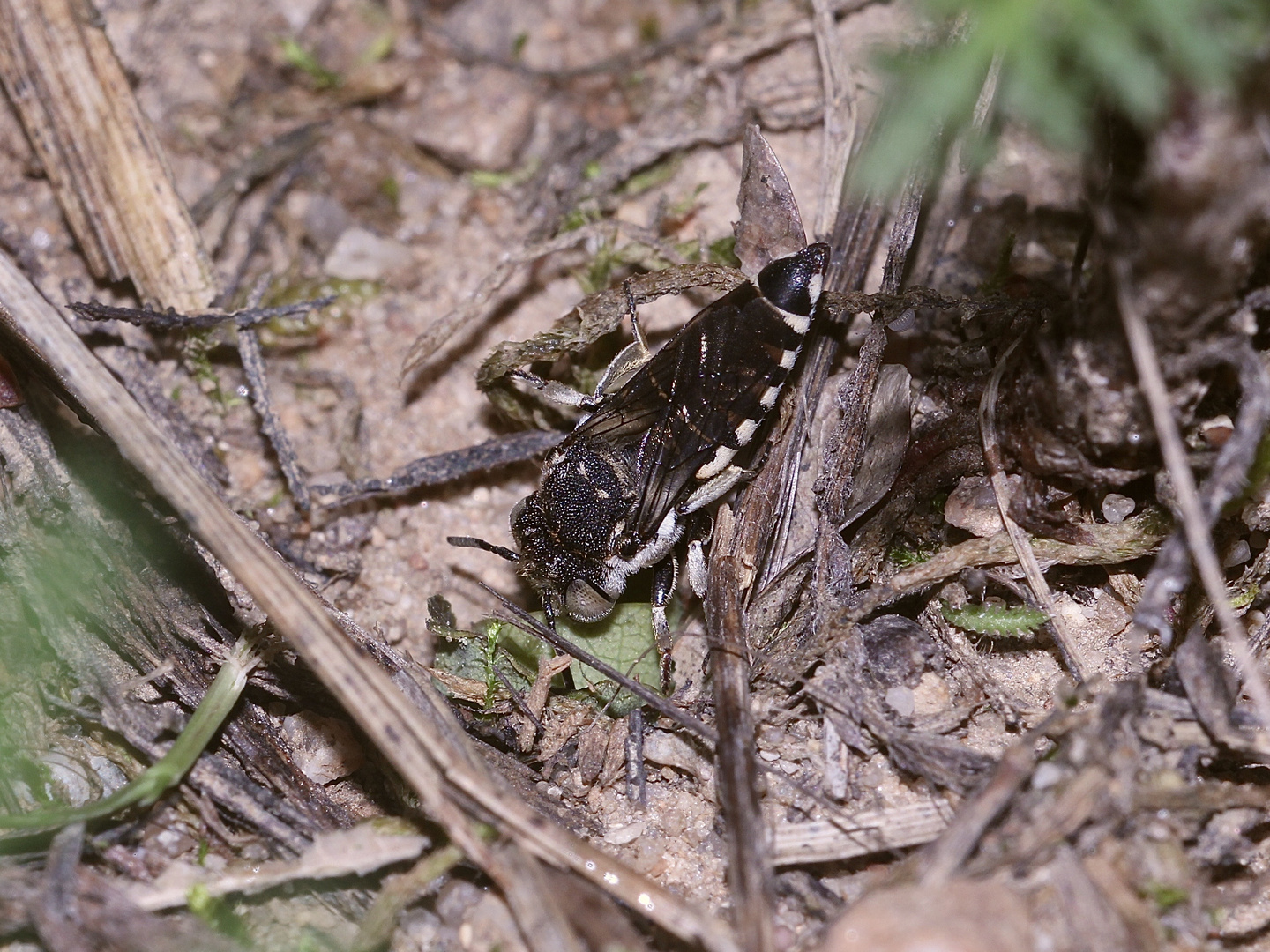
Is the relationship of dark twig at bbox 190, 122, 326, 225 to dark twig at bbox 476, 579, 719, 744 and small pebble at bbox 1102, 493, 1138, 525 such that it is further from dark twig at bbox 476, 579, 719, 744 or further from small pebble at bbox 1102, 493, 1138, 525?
small pebble at bbox 1102, 493, 1138, 525

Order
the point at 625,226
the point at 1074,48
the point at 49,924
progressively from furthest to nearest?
the point at 625,226 → the point at 49,924 → the point at 1074,48

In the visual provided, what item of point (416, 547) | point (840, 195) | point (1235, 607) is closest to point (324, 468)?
point (416, 547)

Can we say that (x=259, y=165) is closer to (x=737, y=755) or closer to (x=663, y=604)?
(x=663, y=604)

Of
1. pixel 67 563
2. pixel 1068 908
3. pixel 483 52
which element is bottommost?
pixel 1068 908

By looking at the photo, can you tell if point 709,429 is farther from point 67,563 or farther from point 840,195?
point 67,563

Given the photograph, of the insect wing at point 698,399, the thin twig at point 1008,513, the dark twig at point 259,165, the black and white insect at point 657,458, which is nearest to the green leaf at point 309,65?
the dark twig at point 259,165

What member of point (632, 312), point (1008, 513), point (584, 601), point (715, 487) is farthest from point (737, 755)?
point (632, 312)

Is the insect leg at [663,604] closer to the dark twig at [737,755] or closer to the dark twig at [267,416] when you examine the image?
the dark twig at [737,755]
